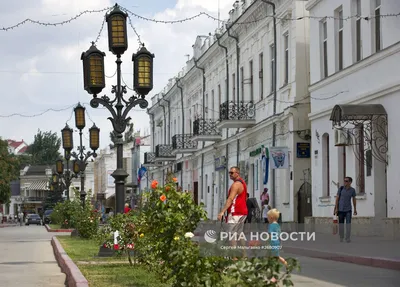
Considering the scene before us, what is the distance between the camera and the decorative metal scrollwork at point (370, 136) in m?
24.8

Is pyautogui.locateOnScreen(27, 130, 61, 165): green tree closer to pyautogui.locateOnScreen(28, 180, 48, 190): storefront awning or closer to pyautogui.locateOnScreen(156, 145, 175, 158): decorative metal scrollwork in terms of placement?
pyautogui.locateOnScreen(28, 180, 48, 190): storefront awning

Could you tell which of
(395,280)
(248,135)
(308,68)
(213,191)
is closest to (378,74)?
(308,68)

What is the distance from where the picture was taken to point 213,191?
51.8 metres

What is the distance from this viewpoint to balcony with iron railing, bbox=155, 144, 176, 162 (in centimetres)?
6544

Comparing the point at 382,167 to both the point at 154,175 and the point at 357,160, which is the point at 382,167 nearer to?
the point at 357,160

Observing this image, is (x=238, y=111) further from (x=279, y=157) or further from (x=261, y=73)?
(x=279, y=157)

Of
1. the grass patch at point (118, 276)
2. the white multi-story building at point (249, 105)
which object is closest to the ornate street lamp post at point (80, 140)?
the white multi-story building at point (249, 105)

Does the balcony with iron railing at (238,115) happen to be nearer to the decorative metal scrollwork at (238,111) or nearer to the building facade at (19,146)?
the decorative metal scrollwork at (238,111)

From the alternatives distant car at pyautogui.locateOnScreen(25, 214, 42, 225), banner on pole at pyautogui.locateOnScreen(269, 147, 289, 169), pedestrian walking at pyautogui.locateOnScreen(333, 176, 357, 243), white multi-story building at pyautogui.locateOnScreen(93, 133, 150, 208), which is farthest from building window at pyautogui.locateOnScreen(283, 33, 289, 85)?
→ distant car at pyautogui.locateOnScreen(25, 214, 42, 225)

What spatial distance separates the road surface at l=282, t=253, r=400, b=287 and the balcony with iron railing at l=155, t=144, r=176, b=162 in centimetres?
4707

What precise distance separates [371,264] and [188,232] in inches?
285

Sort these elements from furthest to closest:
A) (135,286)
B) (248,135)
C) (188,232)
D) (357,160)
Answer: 1. (248,135)
2. (357,160)
3. (135,286)
4. (188,232)

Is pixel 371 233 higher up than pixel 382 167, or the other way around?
pixel 382 167

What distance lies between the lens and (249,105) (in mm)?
41219
